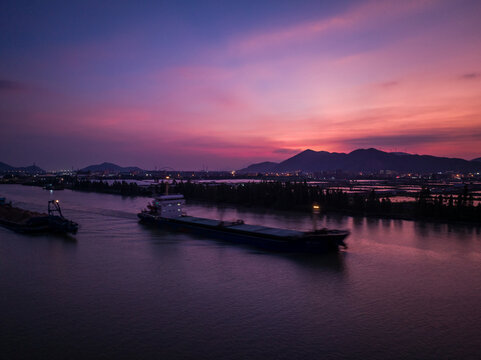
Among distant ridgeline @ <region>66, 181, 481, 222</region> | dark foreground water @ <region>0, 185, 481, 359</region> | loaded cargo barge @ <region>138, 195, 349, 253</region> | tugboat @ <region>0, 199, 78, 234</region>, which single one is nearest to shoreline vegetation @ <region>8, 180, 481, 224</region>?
distant ridgeline @ <region>66, 181, 481, 222</region>

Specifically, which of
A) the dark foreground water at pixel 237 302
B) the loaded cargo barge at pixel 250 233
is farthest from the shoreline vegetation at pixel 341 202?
the dark foreground water at pixel 237 302

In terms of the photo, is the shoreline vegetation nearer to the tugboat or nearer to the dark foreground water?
the dark foreground water

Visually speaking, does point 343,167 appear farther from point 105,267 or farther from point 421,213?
point 105,267

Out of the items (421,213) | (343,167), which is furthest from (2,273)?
(343,167)

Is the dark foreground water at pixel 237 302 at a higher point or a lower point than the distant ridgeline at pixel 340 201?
lower

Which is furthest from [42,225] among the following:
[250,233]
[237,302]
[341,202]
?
[341,202]

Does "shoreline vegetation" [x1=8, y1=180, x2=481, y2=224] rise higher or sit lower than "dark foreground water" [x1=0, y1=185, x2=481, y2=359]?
higher

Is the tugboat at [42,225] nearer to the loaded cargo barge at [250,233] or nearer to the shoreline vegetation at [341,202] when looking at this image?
the loaded cargo barge at [250,233]
